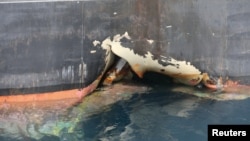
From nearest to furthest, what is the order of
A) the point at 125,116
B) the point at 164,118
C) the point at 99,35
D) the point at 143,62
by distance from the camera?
the point at 164,118 < the point at 125,116 < the point at 99,35 < the point at 143,62

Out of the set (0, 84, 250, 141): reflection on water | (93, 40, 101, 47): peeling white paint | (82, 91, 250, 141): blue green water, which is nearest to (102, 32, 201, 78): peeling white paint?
(93, 40, 101, 47): peeling white paint

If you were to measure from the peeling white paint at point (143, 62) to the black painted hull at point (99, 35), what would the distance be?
15 centimetres

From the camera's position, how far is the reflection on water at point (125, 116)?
11.1 m

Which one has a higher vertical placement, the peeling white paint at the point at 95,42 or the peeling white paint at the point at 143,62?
the peeling white paint at the point at 95,42

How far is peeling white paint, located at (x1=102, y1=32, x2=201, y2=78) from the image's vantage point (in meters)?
12.1

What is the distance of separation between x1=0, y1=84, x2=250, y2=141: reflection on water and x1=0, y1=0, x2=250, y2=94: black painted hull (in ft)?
2.20

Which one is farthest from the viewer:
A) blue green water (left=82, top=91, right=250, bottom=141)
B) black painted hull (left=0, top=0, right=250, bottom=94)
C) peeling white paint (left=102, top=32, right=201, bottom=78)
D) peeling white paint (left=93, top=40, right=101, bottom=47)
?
peeling white paint (left=102, top=32, right=201, bottom=78)

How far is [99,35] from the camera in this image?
12016 millimetres

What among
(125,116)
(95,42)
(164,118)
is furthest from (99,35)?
(164,118)

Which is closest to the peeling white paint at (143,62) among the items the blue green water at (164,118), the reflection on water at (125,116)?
the reflection on water at (125,116)

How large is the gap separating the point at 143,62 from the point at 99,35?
153cm

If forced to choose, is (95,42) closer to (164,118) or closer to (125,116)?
(125,116)

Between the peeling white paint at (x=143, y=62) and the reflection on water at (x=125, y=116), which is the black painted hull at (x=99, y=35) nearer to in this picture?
the peeling white paint at (x=143, y=62)

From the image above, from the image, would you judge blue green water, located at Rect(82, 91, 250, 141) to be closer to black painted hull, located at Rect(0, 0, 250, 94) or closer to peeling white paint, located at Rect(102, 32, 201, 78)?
peeling white paint, located at Rect(102, 32, 201, 78)
